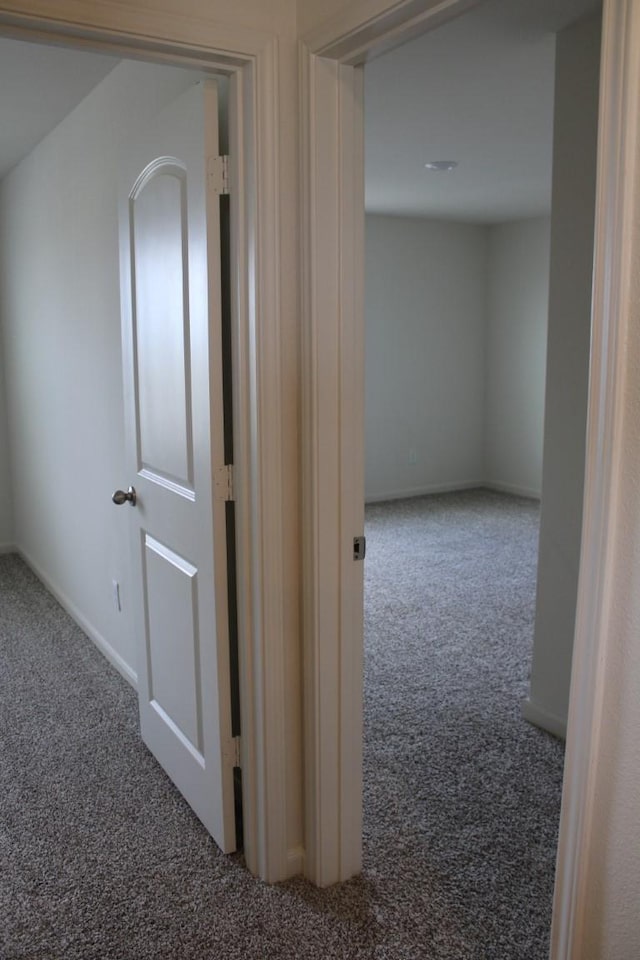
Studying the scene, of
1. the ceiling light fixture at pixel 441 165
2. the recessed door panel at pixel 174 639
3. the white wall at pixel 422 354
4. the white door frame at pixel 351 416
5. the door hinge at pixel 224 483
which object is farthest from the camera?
the white wall at pixel 422 354

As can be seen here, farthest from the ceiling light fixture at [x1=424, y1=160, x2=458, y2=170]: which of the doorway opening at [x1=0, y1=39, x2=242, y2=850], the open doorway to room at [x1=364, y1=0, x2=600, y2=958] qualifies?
the doorway opening at [x1=0, y1=39, x2=242, y2=850]

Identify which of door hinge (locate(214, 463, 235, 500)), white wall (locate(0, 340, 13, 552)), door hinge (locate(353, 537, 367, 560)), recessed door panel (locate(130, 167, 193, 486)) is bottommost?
white wall (locate(0, 340, 13, 552))

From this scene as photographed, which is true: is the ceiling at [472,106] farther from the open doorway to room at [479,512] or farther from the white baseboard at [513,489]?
the white baseboard at [513,489]

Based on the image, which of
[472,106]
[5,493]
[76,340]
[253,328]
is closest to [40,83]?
[76,340]

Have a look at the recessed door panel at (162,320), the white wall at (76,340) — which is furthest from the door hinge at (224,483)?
the white wall at (76,340)

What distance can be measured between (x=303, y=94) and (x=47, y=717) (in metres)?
2.39

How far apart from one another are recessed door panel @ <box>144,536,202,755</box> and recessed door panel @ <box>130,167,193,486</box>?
0.28 m

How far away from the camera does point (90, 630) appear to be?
387 cm

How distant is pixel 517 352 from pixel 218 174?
18.2 ft

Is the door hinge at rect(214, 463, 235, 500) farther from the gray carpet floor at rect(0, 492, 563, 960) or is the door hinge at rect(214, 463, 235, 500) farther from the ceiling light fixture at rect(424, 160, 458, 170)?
the ceiling light fixture at rect(424, 160, 458, 170)

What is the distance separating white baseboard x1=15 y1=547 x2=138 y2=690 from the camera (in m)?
3.37

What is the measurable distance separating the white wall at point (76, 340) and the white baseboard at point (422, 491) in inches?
118

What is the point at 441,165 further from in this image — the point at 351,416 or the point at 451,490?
the point at 451,490

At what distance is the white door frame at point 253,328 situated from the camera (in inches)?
65.1
